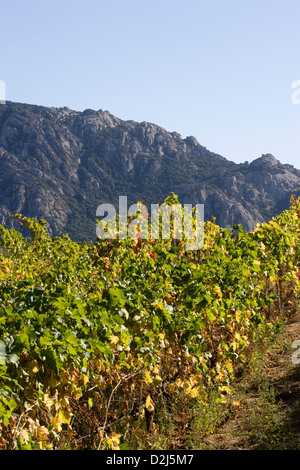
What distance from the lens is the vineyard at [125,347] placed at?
2406mm

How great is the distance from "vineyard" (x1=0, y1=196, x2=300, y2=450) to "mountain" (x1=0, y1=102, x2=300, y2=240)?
7687 cm

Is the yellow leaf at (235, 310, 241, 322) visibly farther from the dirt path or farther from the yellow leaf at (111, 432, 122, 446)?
the yellow leaf at (111, 432, 122, 446)

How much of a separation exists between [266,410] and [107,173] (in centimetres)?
10790

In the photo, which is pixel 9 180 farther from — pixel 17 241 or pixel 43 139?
pixel 17 241

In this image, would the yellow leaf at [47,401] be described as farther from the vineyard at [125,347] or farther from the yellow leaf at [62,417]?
the yellow leaf at [62,417]

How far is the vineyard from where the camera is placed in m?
2.41

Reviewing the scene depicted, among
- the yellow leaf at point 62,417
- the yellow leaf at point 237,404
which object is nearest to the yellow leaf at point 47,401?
the yellow leaf at point 62,417

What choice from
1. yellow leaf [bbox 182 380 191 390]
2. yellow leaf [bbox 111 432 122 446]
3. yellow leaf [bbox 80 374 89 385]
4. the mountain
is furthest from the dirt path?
the mountain

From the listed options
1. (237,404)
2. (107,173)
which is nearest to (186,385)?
(237,404)
